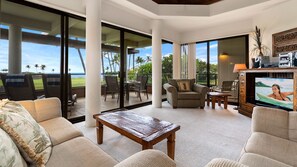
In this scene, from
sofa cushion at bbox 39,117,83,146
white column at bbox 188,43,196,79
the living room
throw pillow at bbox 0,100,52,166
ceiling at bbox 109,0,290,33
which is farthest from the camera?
white column at bbox 188,43,196,79

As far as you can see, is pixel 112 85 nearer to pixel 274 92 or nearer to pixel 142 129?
pixel 142 129

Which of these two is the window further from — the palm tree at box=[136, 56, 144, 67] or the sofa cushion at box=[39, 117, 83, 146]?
the sofa cushion at box=[39, 117, 83, 146]

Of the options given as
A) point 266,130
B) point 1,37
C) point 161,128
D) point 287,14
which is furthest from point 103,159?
point 287,14

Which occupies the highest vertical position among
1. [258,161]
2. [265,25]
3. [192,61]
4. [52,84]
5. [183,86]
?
[265,25]

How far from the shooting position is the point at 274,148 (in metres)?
1.26

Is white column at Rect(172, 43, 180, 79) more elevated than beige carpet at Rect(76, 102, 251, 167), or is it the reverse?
white column at Rect(172, 43, 180, 79)

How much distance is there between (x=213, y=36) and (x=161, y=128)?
454 centimetres

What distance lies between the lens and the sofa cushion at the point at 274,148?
117cm

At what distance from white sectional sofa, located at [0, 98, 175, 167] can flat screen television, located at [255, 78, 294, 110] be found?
10.3 ft

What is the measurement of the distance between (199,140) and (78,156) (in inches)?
70.7

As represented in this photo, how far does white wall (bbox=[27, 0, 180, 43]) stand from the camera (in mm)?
2830

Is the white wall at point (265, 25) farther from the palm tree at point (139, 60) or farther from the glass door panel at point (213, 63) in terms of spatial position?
the palm tree at point (139, 60)

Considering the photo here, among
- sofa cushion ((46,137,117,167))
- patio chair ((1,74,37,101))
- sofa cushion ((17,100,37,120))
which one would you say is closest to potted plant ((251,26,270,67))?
sofa cushion ((46,137,117,167))

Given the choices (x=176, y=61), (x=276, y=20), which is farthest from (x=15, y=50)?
(x=276, y=20)
